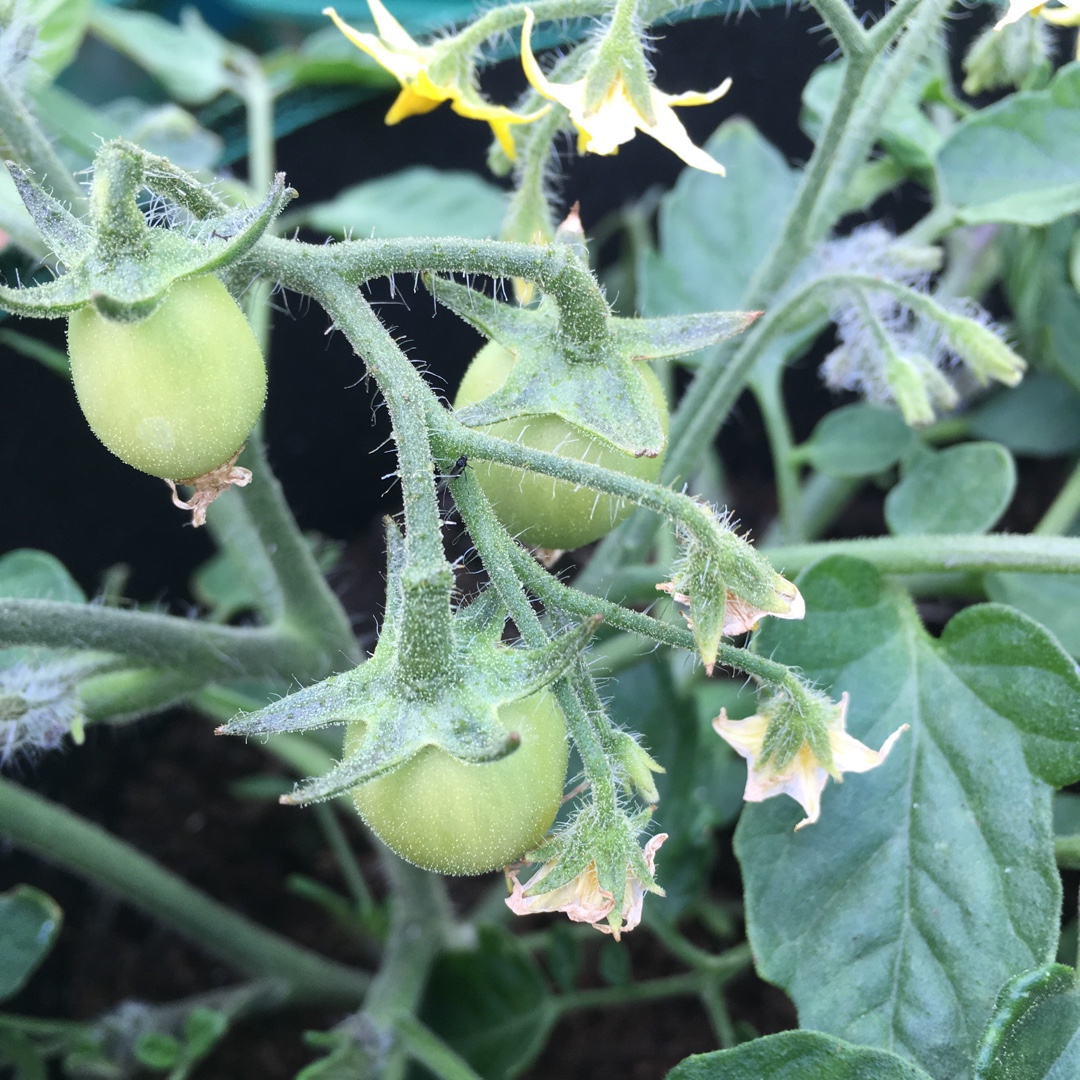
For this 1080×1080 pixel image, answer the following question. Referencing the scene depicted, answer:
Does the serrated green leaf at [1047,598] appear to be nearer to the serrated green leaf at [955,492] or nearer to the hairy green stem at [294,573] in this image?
the serrated green leaf at [955,492]

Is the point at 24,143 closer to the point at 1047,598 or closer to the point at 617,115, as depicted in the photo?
the point at 617,115

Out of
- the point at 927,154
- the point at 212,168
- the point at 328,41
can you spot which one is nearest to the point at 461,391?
the point at 927,154

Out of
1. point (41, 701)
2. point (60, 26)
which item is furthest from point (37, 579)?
point (60, 26)

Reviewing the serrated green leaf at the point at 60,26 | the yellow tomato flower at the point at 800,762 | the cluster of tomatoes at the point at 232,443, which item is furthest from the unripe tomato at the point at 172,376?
the serrated green leaf at the point at 60,26

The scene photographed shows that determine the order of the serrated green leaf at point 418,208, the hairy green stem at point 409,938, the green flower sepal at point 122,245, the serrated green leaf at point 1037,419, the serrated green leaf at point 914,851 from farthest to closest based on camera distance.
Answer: the serrated green leaf at point 418,208 → the serrated green leaf at point 1037,419 → the hairy green stem at point 409,938 → the serrated green leaf at point 914,851 → the green flower sepal at point 122,245

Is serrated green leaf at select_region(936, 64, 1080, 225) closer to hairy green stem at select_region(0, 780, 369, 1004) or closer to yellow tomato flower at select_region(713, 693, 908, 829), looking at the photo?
yellow tomato flower at select_region(713, 693, 908, 829)

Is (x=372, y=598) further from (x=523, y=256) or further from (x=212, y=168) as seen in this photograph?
(x=523, y=256)
